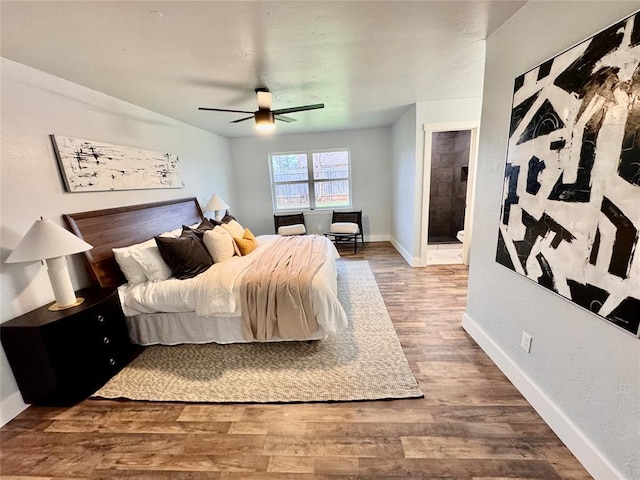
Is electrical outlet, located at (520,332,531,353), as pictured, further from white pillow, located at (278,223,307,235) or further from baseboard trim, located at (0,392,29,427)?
white pillow, located at (278,223,307,235)

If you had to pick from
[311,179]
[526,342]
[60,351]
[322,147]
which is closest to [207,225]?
[60,351]

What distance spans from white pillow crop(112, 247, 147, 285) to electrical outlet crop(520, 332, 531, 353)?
3109 millimetres

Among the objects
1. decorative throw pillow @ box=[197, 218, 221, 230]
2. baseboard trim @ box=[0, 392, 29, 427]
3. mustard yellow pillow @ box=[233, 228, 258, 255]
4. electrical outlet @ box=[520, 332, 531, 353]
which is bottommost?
baseboard trim @ box=[0, 392, 29, 427]

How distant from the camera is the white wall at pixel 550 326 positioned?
3.75 ft

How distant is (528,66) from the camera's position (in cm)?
161

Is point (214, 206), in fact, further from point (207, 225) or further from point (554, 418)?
point (554, 418)

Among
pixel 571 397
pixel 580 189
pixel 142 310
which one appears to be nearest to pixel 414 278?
pixel 571 397

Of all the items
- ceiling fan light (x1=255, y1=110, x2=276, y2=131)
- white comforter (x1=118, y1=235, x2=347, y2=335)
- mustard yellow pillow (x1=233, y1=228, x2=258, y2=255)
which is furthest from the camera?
mustard yellow pillow (x1=233, y1=228, x2=258, y2=255)

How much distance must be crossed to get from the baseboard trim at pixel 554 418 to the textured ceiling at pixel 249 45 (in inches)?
93.3

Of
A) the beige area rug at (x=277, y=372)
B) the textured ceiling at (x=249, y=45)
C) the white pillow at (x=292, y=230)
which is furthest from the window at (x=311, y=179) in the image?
the beige area rug at (x=277, y=372)

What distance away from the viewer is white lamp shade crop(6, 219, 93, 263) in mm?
1701

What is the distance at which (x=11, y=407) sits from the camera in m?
1.76

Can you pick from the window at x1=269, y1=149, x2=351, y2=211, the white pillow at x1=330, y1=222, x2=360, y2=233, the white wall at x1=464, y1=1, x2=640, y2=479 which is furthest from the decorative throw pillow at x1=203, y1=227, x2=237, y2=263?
the window at x1=269, y1=149, x2=351, y2=211

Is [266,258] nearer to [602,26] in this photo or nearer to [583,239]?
[583,239]
